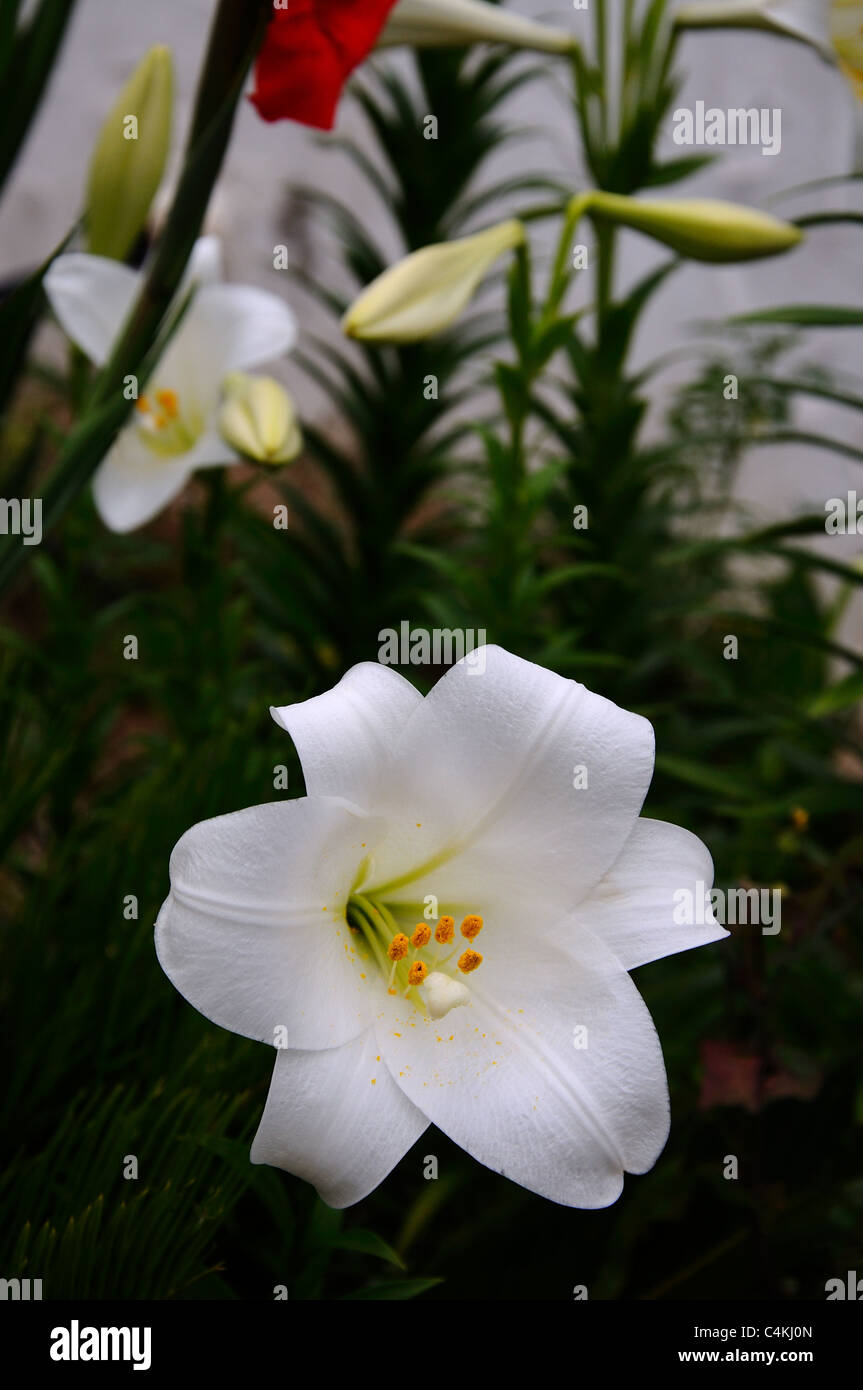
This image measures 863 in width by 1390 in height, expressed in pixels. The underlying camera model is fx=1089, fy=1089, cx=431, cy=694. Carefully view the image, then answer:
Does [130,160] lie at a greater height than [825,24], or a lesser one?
lesser

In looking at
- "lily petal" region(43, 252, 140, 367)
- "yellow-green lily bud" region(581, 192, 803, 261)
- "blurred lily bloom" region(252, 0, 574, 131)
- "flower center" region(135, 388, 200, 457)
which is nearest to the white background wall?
"flower center" region(135, 388, 200, 457)

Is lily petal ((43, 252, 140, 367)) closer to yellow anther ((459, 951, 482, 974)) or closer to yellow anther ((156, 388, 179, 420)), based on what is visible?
yellow anther ((156, 388, 179, 420))

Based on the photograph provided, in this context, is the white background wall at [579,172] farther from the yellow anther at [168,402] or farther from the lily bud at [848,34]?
the lily bud at [848,34]

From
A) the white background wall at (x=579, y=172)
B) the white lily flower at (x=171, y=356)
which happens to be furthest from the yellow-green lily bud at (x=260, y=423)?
the white background wall at (x=579, y=172)

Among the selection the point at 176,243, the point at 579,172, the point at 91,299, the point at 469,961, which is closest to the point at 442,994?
the point at 469,961

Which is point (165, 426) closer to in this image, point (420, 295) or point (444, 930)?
point (420, 295)
